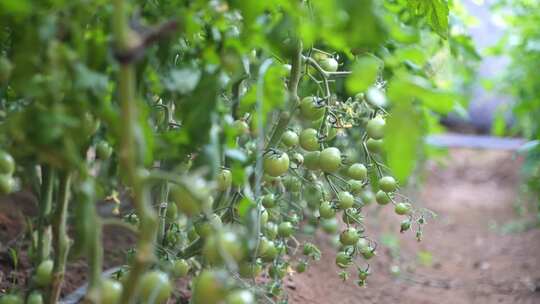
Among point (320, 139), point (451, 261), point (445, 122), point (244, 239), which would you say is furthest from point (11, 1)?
point (445, 122)

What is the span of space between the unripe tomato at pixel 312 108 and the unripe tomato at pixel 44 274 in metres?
0.48

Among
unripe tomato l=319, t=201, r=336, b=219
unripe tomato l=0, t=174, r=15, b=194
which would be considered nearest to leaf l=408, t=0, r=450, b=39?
unripe tomato l=319, t=201, r=336, b=219

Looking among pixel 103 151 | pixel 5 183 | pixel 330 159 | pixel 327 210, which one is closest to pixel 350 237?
pixel 327 210

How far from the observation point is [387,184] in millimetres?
1172

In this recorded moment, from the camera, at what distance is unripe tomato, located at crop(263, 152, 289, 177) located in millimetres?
1064

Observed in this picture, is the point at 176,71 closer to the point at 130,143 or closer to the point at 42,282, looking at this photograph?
the point at 130,143

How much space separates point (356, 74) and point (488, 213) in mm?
3175

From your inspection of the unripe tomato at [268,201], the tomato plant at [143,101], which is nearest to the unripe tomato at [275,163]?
the tomato plant at [143,101]

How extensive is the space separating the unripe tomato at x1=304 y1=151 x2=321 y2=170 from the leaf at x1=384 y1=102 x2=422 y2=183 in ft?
1.35

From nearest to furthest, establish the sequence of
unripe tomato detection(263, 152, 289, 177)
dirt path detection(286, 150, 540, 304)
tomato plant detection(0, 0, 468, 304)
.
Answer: tomato plant detection(0, 0, 468, 304) → unripe tomato detection(263, 152, 289, 177) → dirt path detection(286, 150, 540, 304)

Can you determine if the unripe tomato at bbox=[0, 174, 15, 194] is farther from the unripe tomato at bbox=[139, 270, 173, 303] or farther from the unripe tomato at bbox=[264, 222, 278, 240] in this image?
the unripe tomato at bbox=[264, 222, 278, 240]

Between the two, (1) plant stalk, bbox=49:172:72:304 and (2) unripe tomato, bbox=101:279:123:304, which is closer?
(2) unripe tomato, bbox=101:279:123:304

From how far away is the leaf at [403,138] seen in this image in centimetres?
73

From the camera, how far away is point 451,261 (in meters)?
2.67
